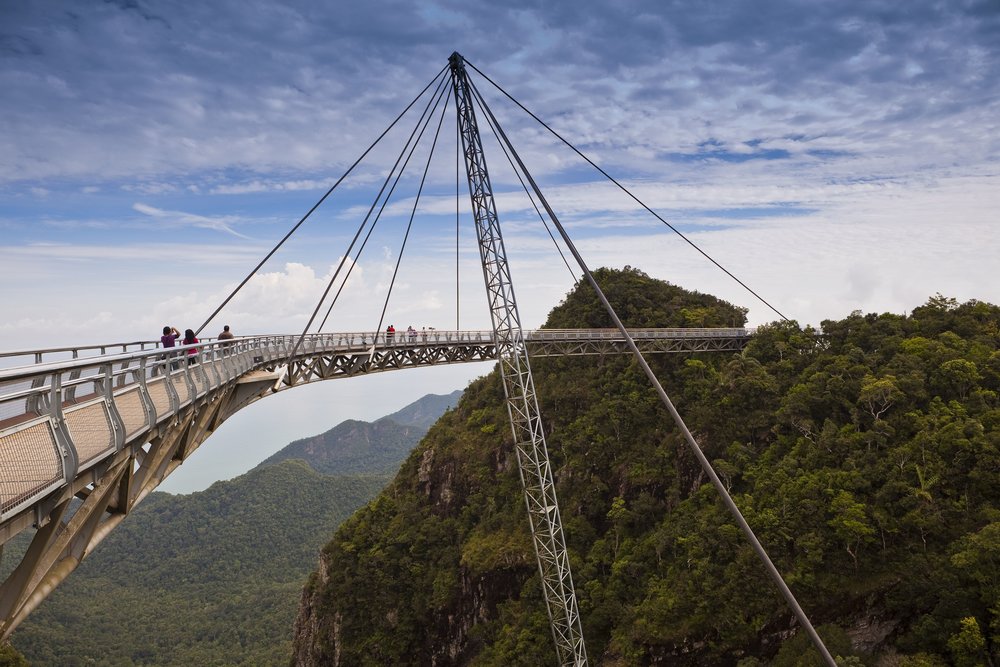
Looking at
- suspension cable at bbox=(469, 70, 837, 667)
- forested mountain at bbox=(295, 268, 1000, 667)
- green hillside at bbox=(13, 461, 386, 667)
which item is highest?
suspension cable at bbox=(469, 70, 837, 667)

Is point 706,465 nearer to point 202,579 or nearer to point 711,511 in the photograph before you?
point 711,511

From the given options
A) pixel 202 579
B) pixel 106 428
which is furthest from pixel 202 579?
pixel 106 428

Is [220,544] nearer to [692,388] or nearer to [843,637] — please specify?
[692,388]

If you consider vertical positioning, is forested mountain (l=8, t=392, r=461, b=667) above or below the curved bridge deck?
below

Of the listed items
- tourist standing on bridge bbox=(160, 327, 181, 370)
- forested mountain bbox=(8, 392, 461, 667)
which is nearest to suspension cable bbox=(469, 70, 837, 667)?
tourist standing on bridge bbox=(160, 327, 181, 370)

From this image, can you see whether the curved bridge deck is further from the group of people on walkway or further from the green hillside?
the green hillside

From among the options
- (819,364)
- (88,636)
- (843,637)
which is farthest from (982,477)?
(88,636)

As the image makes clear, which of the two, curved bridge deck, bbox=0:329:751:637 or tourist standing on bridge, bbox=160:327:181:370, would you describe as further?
tourist standing on bridge, bbox=160:327:181:370
